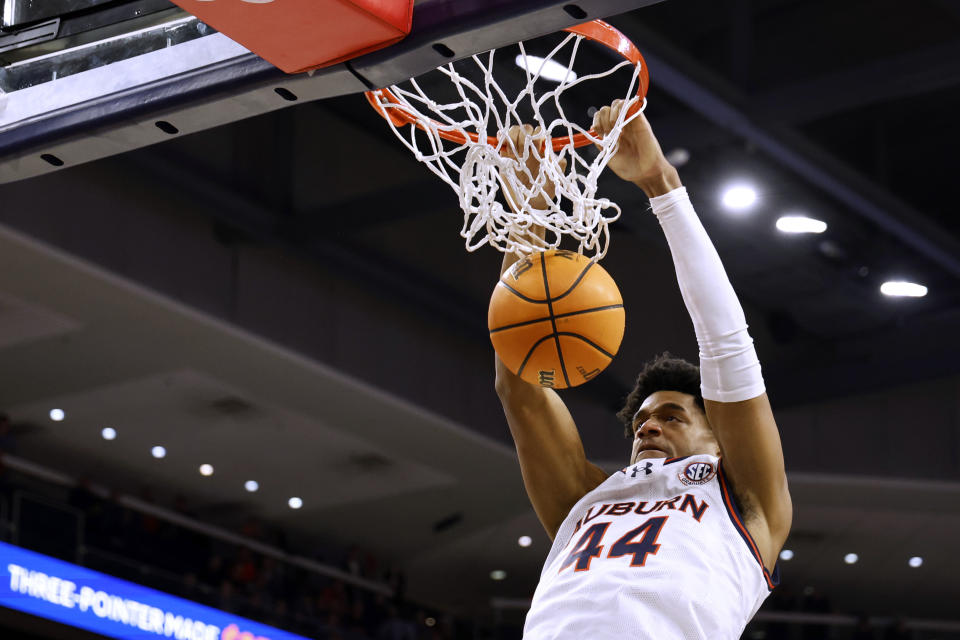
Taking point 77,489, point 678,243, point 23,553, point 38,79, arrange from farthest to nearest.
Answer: point 77,489 < point 23,553 < point 38,79 < point 678,243

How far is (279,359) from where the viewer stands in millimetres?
11586

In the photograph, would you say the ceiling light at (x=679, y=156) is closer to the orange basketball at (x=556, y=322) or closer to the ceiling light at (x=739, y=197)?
the ceiling light at (x=739, y=197)

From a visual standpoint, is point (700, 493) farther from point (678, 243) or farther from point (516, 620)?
point (516, 620)

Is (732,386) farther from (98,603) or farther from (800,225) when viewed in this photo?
(800,225)

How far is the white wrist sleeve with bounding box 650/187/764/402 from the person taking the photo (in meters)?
3.35

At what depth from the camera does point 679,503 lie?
3.44m

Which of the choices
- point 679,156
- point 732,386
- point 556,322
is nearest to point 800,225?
point 679,156

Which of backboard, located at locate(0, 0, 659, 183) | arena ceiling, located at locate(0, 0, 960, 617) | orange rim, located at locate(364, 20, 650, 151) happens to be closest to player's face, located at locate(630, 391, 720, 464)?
orange rim, located at locate(364, 20, 650, 151)

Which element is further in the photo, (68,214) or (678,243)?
(68,214)

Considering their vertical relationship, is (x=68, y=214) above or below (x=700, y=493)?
above

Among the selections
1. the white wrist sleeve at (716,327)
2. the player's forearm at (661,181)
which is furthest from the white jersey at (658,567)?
the player's forearm at (661,181)

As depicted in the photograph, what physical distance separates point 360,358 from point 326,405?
817mm

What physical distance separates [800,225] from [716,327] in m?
7.99

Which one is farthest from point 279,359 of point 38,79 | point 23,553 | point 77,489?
point 38,79
